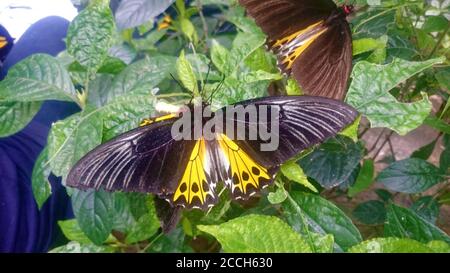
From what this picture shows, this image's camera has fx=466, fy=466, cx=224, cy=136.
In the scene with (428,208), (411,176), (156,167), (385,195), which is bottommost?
(385,195)

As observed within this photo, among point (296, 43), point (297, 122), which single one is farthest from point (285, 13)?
point (297, 122)

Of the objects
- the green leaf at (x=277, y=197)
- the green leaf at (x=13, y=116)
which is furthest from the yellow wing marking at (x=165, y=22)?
the green leaf at (x=277, y=197)

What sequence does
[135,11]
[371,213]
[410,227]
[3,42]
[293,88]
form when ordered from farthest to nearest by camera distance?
[3,42]
[371,213]
[135,11]
[293,88]
[410,227]

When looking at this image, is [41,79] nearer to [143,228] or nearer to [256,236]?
[143,228]

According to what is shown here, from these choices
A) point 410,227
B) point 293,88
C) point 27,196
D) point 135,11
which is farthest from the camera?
point 27,196

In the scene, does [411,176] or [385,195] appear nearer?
[411,176]

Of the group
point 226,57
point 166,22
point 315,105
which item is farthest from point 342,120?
point 166,22
